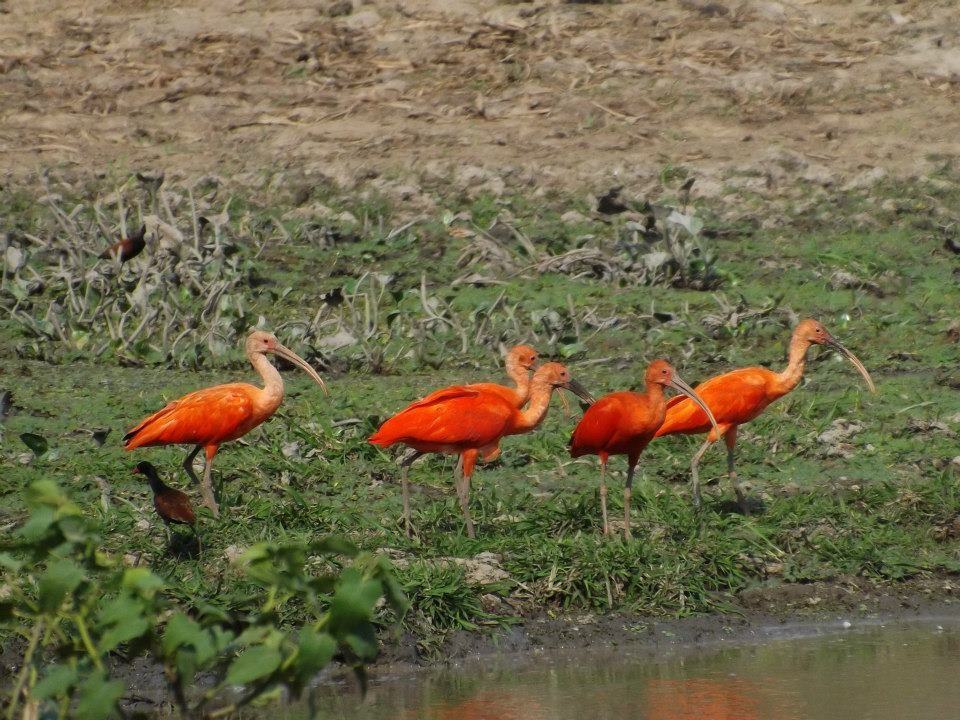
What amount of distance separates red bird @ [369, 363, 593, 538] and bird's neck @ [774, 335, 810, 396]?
140cm

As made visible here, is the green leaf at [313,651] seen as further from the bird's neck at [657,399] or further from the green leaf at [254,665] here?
A: the bird's neck at [657,399]

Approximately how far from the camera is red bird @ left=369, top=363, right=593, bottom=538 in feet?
27.7

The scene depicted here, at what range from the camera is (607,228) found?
43.8 ft

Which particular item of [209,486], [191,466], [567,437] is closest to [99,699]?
[209,486]

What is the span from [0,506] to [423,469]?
2.16 metres

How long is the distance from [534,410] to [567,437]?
861 millimetres

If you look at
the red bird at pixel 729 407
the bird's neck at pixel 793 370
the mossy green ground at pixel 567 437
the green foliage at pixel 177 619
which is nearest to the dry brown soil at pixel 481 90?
the mossy green ground at pixel 567 437

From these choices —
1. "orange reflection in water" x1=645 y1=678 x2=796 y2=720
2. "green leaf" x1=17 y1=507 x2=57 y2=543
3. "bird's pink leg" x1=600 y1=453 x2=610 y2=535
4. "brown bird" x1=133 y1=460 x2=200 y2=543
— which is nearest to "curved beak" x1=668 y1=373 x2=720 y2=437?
"bird's pink leg" x1=600 y1=453 x2=610 y2=535

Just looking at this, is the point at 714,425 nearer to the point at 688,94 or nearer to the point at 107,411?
the point at 107,411

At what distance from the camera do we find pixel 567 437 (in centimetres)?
959

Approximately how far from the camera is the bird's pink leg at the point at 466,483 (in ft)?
27.2

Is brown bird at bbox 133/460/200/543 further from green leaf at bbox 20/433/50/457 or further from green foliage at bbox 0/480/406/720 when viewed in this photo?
green foliage at bbox 0/480/406/720

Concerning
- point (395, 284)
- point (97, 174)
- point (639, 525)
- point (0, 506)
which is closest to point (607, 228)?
point (395, 284)

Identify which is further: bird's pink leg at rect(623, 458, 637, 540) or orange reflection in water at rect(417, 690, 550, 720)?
bird's pink leg at rect(623, 458, 637, 540)
